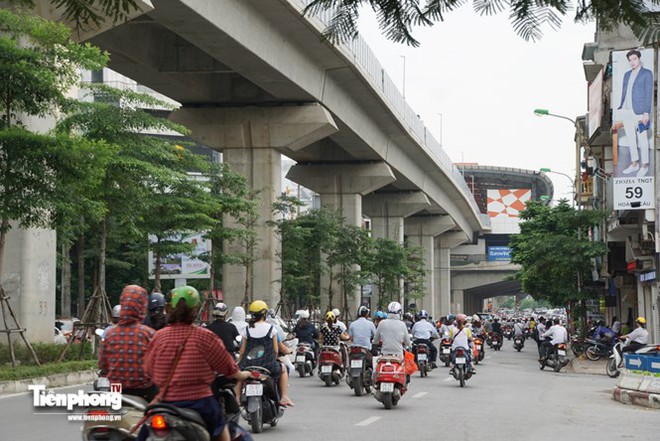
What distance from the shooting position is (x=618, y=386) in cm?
2178

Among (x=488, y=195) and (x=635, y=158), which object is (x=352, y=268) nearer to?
(x=635, y=158)

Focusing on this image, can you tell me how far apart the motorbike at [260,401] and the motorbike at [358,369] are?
5822 millimetres

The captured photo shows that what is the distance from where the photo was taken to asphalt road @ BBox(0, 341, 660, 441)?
1397 cm

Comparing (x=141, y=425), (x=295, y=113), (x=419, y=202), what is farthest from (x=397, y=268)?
(x=141, y=425)

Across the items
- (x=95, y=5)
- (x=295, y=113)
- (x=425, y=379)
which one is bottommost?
(x=425, y=379)

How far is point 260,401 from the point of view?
13633mm

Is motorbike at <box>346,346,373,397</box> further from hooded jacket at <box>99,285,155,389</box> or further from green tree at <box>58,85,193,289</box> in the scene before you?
hooded jacket at <box>99,285,155,389</box>

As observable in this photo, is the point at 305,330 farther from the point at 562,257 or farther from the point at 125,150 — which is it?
the point at 562,257

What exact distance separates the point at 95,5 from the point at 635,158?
33.3 m

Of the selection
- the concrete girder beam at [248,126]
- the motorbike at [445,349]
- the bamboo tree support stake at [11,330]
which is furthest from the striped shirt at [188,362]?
the concrete girder beam at [248,126]

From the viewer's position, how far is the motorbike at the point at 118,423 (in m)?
8.02

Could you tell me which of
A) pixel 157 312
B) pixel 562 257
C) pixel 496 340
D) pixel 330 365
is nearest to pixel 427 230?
pixel 496 340

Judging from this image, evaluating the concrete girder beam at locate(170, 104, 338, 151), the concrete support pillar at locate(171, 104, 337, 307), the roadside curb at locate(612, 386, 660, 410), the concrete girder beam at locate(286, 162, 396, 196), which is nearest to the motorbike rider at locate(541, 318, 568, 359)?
the concrete support pillar at locate(171, 104, 337, 307)

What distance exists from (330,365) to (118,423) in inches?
Result: 595
